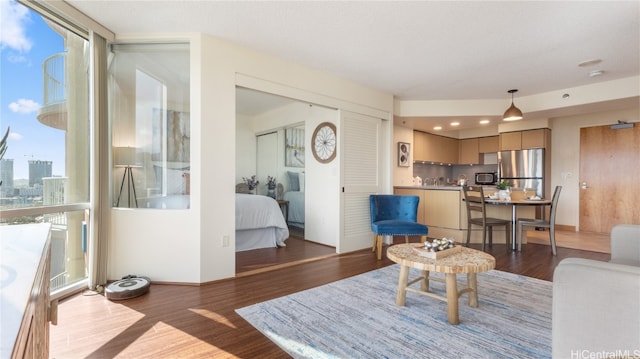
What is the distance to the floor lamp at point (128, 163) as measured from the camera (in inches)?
123

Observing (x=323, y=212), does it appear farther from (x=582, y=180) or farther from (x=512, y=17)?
(x=582, y=180)

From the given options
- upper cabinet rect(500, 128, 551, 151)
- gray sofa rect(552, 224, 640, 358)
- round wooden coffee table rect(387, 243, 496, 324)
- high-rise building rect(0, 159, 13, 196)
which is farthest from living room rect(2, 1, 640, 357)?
gray sofa rect(552, 224, 640, 358)

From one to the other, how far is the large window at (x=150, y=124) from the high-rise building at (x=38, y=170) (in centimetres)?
56

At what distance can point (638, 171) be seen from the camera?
548 cm

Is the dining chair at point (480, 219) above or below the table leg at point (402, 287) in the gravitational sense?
above

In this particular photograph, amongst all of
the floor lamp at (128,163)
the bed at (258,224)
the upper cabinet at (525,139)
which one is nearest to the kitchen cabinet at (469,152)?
the upper cabinet at (525,139)

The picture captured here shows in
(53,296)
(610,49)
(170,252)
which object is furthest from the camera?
(610,49)

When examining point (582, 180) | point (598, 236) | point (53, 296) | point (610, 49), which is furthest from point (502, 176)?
point (53, 296)

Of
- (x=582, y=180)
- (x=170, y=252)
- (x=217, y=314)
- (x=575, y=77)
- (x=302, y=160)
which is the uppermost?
(x=575, y=77)

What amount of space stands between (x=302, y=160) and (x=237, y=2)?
371 centimetres

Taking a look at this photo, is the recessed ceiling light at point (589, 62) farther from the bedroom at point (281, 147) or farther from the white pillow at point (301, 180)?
the white pillow at point (301, 180)

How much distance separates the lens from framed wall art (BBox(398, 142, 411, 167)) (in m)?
6.35

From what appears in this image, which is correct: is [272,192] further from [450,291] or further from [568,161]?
[568,161]

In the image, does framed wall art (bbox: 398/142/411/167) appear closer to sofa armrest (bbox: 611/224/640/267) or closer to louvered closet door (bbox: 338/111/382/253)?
louvered closet door (bbox: 338/111/382/253)
